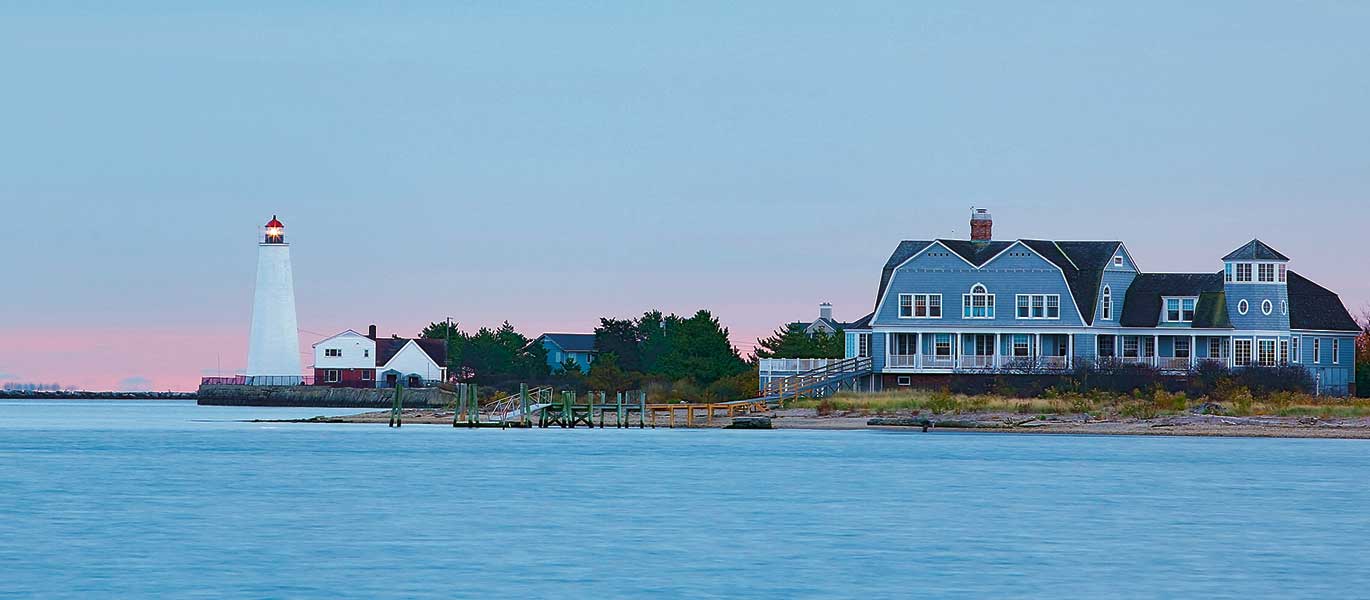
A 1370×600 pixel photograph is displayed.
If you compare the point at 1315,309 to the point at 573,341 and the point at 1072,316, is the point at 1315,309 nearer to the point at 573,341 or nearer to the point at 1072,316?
the point at 1072,316

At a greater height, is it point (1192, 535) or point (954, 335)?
point (954, 335)

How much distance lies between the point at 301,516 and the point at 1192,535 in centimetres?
1536

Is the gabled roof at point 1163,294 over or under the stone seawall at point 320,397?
over

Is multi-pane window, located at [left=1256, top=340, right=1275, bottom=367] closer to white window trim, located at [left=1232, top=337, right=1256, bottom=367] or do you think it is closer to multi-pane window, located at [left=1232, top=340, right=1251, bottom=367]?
white window trim, located at [left=1232, top=337, right=1256, bottom=367]

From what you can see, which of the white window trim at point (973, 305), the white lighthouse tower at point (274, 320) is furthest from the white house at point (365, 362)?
the white window trim at point (973, 305)

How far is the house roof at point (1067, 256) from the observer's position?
81.2 meters

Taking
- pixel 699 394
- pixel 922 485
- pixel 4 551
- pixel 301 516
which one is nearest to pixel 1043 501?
pixel 922 485

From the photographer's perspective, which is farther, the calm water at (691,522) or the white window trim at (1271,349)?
the white window trim at (1271,349)

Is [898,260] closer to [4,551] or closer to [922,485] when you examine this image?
[922,485]

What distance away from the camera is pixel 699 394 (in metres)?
88.2

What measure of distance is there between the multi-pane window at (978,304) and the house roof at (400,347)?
55045 millimetres

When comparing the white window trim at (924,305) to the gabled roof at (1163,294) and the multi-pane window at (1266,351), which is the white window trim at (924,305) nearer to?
the gabled roof at (1163,294)

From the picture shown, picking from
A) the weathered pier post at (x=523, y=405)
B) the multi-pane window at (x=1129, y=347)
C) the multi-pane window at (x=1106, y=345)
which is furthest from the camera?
the multi-pane window at (x=1129, y=347)

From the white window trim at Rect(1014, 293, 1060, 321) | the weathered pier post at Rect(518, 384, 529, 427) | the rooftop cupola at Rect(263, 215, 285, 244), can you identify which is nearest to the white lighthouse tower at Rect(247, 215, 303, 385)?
the rooftop cupola at Rect(263, 215, 285, 244)
